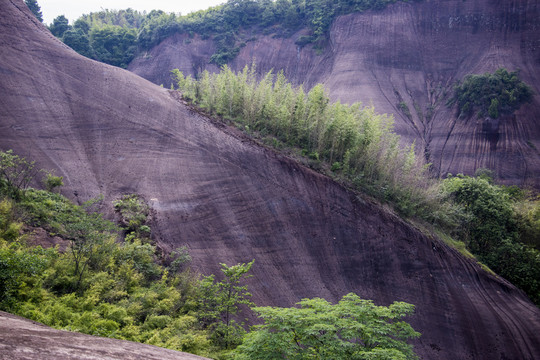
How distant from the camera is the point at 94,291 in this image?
9.59 metres

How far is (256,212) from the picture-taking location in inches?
704

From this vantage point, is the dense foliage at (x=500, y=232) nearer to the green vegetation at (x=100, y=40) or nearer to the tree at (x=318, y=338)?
the tree at (x=318, y=338)

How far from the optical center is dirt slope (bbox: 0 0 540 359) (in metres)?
16.6

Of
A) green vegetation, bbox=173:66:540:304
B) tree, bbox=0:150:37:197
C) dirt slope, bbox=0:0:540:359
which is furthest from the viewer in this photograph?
green vegetation, bbox=173:66:540:304

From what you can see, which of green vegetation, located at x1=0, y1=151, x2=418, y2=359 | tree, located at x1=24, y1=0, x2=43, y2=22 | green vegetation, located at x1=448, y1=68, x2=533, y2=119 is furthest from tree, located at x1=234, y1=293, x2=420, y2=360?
tree, located at x1=24, y1=0, x2=43, y2=22

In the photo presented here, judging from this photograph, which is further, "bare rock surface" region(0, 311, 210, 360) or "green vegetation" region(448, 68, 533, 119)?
"green vegetation" region(448, 68, 533, 119)

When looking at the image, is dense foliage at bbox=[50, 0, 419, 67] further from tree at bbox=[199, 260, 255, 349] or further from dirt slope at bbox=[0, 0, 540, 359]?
tree at bbox=[199, 260, 255, 349]

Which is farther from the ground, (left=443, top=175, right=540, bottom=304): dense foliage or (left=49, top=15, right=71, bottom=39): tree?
(left=49, top=15, right=71, bottom=39): tree

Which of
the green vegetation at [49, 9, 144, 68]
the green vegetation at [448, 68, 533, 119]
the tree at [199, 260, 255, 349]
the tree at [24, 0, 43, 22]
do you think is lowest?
the tree at [199, 260, 255, 349]

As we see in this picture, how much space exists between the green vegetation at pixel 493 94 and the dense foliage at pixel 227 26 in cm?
2458

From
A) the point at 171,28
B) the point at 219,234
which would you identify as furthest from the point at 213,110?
the point at 171,28

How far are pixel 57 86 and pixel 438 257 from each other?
1083 inches

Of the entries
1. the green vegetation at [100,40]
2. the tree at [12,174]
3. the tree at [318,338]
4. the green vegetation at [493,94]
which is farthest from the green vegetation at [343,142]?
the green vegetation at [100,40]

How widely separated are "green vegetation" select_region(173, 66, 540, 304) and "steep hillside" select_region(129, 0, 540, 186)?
57.1 ft
